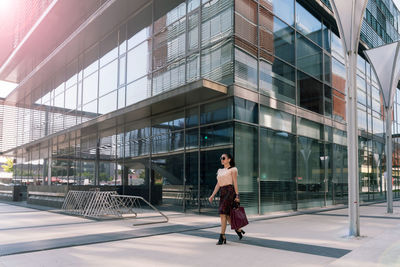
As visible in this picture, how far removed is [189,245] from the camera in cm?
714

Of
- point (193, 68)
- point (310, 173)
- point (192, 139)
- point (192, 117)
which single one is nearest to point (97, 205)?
point (192, 139)

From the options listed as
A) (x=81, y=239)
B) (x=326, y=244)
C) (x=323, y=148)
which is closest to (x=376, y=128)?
(x=323, y=148)

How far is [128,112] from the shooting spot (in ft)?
50.8

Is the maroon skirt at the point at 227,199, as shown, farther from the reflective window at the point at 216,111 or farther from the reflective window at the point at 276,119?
the reflective window at the point at 276,119

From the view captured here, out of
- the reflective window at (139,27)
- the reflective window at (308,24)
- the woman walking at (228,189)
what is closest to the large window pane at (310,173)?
the reflective window at (308,24)

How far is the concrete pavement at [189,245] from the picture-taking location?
5.73 metres

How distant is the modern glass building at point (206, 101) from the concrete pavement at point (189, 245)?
13.1 ft

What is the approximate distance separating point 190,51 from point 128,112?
3866 millimetres

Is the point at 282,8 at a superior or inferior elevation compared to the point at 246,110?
superior

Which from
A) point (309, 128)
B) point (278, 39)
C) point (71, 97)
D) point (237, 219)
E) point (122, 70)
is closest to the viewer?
point (237, 219)

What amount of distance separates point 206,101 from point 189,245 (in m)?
7.56

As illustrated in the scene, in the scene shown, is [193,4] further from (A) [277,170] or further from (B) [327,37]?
(B) [327,37]

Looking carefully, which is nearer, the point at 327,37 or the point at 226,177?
the point at 226,177

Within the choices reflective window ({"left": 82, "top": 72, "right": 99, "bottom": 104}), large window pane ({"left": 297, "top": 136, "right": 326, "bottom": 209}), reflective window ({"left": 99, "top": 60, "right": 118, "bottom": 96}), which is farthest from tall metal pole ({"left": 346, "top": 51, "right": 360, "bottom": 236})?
reflective window ({"left": 82, "top": 72, "right": 99, "bottom": 104})
